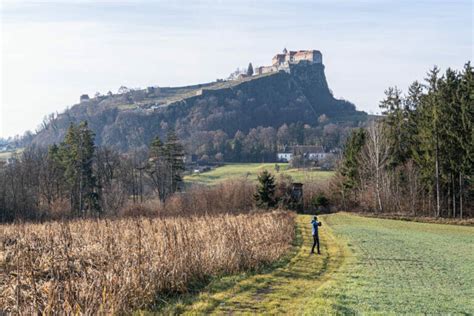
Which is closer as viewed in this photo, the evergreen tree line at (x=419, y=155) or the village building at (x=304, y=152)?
the evergreen tree line at (x=419, y=155)

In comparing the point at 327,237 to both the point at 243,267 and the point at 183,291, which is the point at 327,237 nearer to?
the point at 243,267

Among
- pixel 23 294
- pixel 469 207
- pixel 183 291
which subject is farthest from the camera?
pixel 469 207

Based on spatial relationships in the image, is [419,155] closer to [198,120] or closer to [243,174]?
[243,174]

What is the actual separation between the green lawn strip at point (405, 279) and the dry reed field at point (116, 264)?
3514 millimetres

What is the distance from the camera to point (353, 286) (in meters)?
13.4

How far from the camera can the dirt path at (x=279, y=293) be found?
1103cm

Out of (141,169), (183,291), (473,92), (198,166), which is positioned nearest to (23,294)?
(183,291)

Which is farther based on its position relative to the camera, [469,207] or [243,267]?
[469,207]

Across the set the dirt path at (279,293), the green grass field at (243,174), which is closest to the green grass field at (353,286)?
the dirt path at (279,293)

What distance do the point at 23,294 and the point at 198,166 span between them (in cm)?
10524

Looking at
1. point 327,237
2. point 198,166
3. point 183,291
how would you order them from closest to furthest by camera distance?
1. point 183,291
2. point 327,237
3. point 198,166

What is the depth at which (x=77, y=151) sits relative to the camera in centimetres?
5869

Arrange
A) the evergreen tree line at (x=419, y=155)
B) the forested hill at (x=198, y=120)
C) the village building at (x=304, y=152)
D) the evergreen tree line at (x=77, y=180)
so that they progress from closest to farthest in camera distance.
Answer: the evergreen tree line at (x=419, y=155), the evergreen tree line at (x=77, y=180), the village building at (x=304, y=152), the forested hill at (x=198, y=120)

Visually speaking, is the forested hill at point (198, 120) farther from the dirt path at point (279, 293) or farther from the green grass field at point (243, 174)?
the dirt path at point (279, 293)
